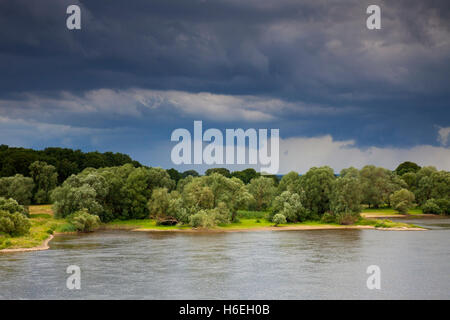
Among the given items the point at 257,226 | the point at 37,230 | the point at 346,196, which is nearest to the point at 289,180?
the point at 346,196

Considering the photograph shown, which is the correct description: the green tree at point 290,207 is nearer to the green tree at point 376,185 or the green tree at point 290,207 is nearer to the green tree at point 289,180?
the green tree at point 289,180

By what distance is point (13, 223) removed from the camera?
6862cm

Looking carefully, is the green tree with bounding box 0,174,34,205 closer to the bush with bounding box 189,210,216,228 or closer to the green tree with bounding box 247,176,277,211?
the bush with bounding box 189,210,216,228

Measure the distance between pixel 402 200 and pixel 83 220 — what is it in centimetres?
8979

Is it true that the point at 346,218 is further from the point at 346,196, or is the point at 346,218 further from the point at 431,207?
the point at 431,207

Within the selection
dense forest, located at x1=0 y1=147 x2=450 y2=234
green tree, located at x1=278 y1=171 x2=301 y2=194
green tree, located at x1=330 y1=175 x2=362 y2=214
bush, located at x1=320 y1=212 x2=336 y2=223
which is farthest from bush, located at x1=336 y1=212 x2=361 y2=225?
green tree, located at x1=278 y1=171 x2=301 y2=194

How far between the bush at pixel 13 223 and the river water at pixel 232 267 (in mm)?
5512

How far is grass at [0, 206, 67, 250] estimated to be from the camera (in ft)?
218

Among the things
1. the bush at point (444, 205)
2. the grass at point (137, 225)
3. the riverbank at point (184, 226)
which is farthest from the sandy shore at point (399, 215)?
the grass at point (137, 225)

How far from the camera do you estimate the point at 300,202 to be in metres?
107

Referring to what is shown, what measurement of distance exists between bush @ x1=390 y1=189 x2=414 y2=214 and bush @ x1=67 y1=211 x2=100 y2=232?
8555 centimetres
